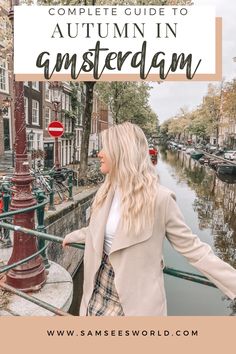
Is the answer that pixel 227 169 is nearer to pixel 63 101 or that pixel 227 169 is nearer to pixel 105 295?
pixel 63 101

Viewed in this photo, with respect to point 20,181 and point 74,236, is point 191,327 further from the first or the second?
point 20,181

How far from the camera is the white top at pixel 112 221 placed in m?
1.80

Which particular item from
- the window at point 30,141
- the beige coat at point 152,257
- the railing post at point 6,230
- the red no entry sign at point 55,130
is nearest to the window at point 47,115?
the window at point 30,141

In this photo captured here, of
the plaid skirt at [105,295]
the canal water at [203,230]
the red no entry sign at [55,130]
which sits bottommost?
the canal water at [203,230]

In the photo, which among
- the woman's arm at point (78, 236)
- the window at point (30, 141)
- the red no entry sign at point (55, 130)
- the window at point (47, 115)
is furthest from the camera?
the window at point (47, 115)

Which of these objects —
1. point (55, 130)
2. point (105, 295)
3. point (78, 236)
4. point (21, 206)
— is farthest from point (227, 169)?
point (105, 295)

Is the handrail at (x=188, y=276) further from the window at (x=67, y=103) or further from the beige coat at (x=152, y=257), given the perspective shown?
the window at (x=67, y=103)

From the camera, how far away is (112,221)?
5.93 ft

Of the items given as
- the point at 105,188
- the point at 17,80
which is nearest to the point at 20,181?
the point at 17,80

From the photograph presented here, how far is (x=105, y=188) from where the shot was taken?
1.88 metres

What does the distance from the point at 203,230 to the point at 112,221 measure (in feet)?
53.3

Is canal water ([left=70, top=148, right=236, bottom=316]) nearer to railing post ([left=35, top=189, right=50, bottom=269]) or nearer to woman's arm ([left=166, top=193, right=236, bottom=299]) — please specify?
railing post ([left=35, top=189, right=50, bottom=269])

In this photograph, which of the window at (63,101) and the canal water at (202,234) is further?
the window at (63,101)

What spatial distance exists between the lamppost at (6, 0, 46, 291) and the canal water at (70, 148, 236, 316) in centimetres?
469
